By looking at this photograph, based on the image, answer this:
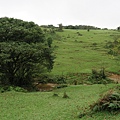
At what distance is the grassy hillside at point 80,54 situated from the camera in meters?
48.8

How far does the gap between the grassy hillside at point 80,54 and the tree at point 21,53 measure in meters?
11.5

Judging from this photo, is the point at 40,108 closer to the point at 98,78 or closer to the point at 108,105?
the point at 108,105

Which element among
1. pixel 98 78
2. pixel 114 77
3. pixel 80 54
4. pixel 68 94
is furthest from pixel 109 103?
pixel 80 54

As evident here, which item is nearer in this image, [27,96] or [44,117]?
[44,117]

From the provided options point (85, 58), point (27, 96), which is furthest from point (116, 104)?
point (85, 58)

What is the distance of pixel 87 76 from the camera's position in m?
43.1

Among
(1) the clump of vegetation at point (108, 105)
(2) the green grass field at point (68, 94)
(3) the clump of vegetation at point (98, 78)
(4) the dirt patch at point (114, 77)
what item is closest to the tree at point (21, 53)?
(2) the green grass field at point (68, 94)

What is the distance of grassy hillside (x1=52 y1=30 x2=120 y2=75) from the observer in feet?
160

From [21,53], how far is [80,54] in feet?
106

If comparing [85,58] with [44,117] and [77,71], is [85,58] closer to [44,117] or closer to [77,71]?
[77,71]

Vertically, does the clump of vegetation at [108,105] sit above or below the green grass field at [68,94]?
above

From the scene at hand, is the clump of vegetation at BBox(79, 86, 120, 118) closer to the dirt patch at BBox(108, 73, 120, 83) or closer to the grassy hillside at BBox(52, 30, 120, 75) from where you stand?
the dirt patch at BBox(108, 73, 120, 83)

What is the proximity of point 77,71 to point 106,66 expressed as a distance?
698cm

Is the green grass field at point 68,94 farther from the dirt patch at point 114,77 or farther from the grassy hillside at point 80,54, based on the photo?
the dirt patch at point 114,77
